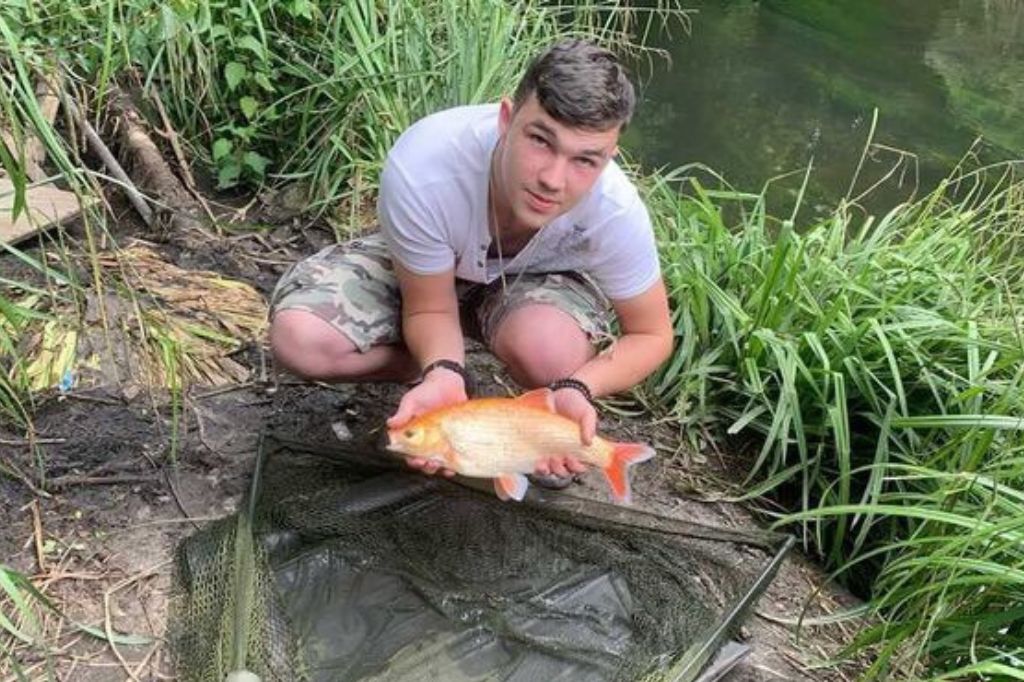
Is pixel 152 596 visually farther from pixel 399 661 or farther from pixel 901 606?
pixel 901 606

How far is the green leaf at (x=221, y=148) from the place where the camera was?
3.74 metres

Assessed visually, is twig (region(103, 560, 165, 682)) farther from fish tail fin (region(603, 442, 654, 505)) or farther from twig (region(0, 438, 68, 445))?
fish tail fin (region(603, 442, 654, 505))

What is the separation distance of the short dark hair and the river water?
435cm

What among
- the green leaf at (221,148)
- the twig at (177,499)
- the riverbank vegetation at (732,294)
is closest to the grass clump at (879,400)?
the riverbank vegetation at (732,294)

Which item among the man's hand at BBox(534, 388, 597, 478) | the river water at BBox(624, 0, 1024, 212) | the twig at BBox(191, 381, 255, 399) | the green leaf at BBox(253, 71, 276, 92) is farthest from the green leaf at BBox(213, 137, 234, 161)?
the river water at BBox(624, 0, 1024, 212)

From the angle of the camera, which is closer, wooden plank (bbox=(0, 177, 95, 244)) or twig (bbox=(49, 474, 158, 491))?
twig (bbox=(49, 474, 158, 491))

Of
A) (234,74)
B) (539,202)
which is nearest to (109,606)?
(539,202)

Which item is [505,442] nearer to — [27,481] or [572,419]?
[572,419]

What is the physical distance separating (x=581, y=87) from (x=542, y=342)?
64 centimetres

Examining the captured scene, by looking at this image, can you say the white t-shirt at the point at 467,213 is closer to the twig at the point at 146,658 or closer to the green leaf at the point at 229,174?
the twig at the point at 146,658

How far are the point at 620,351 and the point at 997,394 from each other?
1.04m

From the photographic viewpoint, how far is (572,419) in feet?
6.91

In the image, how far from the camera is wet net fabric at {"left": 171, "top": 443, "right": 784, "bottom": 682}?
2.02 meters

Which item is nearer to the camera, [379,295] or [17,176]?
[17,176]
